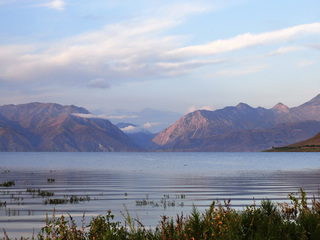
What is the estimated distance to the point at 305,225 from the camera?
15812mm

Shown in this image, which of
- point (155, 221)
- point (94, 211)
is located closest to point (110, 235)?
point (155, 221)

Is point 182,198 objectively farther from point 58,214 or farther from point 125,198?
point 58,214

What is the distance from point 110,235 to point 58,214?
19428 mm

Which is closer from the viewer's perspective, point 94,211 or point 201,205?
point 94,211

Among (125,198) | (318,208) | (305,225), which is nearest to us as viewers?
(305,225)

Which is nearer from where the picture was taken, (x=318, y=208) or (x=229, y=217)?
(x=229, y=217)

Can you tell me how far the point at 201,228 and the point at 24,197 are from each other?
3113cm

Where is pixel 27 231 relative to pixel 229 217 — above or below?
Result: below

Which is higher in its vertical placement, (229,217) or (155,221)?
(229,217)

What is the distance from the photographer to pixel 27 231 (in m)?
24.5

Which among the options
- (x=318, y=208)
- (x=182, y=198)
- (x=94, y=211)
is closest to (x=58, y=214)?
(x=94, y=211)

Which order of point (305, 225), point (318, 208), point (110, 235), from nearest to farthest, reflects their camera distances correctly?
point (110, 235) → point (305, 225) → point (318, 208)

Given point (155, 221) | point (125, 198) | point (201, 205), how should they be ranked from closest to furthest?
point (155, 221) < point (201, 205) < point (125, 198)

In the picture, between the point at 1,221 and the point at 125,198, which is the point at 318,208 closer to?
the point at 1,221
